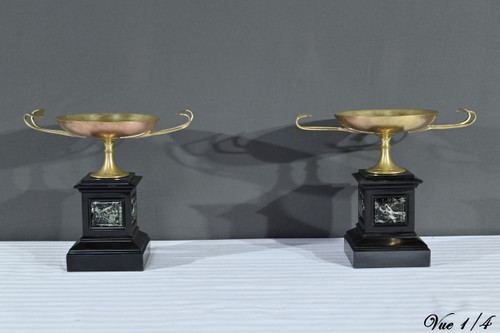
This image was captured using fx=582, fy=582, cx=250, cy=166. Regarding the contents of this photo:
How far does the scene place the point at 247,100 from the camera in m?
2.18

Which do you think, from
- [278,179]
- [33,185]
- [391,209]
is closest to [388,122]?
[391,209]

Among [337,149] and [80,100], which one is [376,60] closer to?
[337,149]

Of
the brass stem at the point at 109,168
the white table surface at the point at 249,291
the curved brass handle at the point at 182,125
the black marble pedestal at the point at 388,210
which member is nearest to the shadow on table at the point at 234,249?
the white table surface at the point at 249,291

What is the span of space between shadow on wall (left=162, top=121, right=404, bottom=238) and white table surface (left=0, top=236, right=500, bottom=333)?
0.13 metres

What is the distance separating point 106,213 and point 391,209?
0.93m

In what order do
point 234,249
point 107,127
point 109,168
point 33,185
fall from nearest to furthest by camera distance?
point 107,127, point 109,168, point 234,249, point 33,185

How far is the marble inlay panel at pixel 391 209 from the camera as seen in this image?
1.91 meters

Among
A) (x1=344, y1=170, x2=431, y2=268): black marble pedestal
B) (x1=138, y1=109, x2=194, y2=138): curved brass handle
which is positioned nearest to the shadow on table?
(x1=344, y1=170, x2=431, y2=268): black marble pedestal

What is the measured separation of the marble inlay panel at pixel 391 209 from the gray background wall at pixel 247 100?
0.32 meters

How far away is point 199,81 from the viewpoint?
217 centimetres

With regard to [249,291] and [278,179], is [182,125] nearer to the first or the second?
[278,179]

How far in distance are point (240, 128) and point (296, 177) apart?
0.93 ft

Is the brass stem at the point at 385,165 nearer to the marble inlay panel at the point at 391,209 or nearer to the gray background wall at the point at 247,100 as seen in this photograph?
the marble inlay panel at the point at 391,209

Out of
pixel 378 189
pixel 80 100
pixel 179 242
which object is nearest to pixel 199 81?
pixel 80 100
